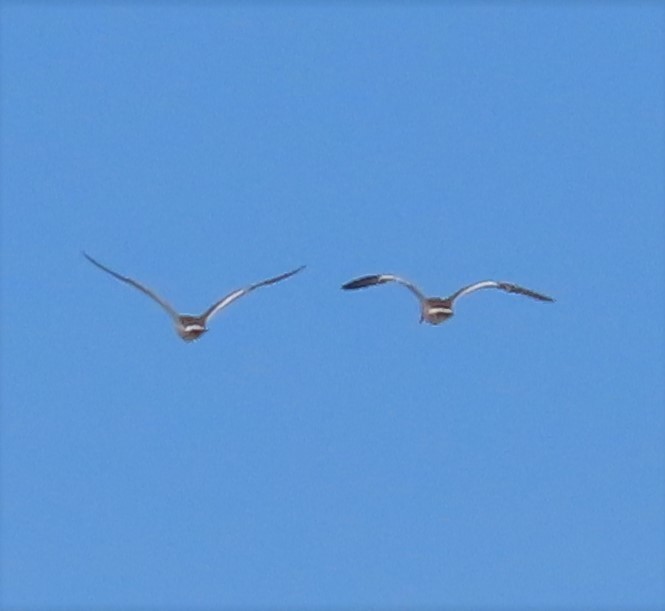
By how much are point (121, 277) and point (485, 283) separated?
7.97 meters

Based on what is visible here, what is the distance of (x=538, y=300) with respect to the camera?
4919 centimetres

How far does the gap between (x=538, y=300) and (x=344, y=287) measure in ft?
17.8

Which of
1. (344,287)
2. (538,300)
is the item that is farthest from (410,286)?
(538,300)

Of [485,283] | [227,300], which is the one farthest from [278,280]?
[485,283]

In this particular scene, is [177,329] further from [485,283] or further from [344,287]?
[485,283]

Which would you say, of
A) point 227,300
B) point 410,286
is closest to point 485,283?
point 410,286

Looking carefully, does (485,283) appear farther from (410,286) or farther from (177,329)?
(177,329)

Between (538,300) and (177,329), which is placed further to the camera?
(538,300)

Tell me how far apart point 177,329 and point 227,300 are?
1.71 meters

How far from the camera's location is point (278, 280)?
46344 millimetres

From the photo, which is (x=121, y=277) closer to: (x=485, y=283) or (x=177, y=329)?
(x=177, y=329)

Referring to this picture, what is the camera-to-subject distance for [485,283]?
47125 millimetres

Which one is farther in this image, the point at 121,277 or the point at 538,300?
the point at 538,300

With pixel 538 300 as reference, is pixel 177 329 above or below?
below
